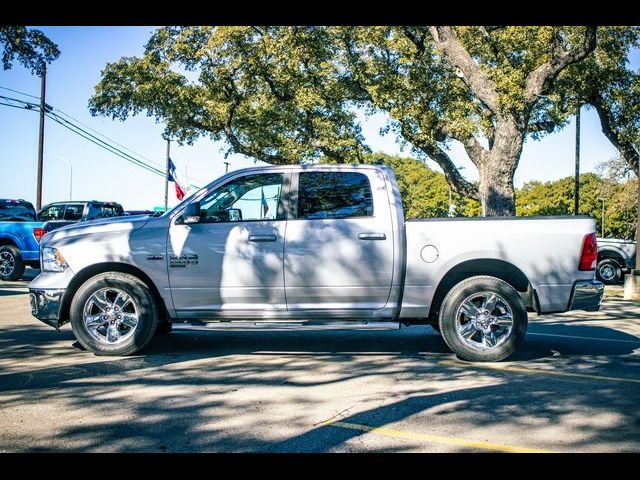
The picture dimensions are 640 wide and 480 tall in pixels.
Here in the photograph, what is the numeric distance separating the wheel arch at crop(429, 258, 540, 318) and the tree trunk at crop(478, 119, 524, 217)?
1102 cm

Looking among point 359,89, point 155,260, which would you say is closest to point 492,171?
point 359,89

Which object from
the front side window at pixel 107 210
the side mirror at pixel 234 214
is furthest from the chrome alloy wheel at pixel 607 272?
the side mirror at pixel 234 214

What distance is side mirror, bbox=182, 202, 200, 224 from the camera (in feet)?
22.6

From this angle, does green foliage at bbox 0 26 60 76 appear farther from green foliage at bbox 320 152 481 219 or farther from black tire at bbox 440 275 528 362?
green foliage at bbox 320 152 481 219

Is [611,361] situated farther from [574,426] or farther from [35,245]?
[35,245]

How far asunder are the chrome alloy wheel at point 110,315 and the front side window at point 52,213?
37.3ft

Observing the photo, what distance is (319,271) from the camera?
22.2 ft

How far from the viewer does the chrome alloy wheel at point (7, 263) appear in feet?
52.1

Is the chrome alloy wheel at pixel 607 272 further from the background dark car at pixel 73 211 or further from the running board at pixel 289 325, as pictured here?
the running board at pixel 289 325

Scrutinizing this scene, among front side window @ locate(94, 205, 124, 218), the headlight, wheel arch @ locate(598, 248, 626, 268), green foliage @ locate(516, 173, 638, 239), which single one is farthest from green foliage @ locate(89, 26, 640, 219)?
green foliage @ locate(516, 173, 638, 239)

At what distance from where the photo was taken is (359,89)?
82.1 ft

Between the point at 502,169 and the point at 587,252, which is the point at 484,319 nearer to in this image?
the point at 587,252

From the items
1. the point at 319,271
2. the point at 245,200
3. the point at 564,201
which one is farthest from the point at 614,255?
the point at 564,201
